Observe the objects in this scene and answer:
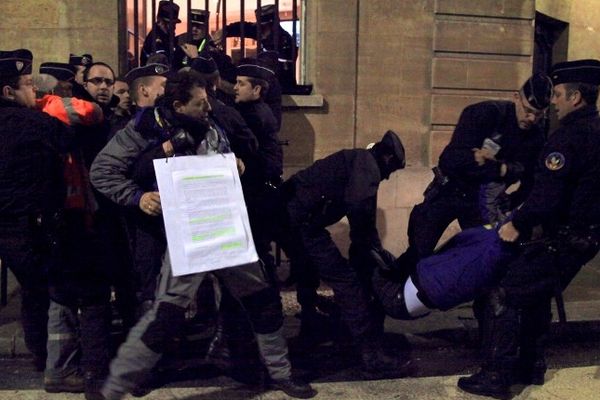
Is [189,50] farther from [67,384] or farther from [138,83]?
[67,384]

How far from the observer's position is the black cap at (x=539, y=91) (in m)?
5.02

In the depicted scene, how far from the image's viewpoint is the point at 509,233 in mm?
4445

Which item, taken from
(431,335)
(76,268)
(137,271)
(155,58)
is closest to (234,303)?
(137,271)

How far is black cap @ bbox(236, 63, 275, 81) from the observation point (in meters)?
5.67

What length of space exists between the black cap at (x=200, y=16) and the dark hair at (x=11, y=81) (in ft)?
11.7

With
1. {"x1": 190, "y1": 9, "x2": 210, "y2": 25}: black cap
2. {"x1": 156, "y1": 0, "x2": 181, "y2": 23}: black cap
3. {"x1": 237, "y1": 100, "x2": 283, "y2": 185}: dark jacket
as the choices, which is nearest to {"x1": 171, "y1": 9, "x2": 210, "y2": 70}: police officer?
{"x1": 190, "y1": 9, "x2": 210, "y2": 25}: black cap

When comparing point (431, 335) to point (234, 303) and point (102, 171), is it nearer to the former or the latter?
point (234, 303)

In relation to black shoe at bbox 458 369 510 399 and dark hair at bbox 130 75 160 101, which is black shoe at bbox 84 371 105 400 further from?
black shoe at bbox 458 369 510 399

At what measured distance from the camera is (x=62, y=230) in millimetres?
4590

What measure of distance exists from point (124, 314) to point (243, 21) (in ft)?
12.0

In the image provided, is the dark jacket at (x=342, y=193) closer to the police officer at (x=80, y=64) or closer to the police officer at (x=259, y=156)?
the police officer at (x=259, y=156)

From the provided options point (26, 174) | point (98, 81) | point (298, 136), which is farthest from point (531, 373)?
point (298, 136)

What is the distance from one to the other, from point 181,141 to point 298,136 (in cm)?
387

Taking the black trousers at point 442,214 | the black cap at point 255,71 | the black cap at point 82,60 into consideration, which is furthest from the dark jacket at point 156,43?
the black trousers at point 442,214
